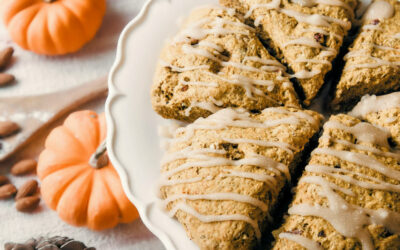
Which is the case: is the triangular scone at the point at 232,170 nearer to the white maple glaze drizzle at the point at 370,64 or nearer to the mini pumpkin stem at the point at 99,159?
the white maple glaze drizzle at the point at 370,64

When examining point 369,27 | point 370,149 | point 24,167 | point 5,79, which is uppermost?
point 369,27

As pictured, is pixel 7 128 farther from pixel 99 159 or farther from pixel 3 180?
pixel 99 159

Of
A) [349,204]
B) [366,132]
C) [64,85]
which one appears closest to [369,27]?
[366,132]

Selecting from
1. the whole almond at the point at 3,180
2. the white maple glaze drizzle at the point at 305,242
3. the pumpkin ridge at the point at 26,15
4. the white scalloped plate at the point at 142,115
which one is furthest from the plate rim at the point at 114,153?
the whole almond at the point at 3,180

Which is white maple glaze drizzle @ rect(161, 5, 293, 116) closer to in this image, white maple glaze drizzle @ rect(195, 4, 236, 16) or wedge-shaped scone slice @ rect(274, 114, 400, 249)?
white maple glaze drizzle @ rect(195, 4, 236, 16)

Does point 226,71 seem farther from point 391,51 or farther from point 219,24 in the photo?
point 391,51

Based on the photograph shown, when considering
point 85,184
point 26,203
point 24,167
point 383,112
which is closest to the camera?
point 383,112
